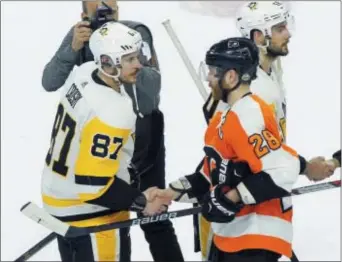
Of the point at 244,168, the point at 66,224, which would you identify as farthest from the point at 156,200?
the point at 244,168

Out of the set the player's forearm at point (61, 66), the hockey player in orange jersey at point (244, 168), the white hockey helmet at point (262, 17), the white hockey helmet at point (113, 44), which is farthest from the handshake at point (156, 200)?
the white hockey helmet at point (262, 17)

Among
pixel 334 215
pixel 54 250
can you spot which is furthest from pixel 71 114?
pixel 334 215

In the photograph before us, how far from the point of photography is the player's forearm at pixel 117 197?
256 cm

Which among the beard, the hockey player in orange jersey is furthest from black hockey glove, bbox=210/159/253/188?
the beard

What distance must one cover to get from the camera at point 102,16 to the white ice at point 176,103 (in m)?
1.26

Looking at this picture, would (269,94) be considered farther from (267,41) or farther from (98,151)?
(98,151)

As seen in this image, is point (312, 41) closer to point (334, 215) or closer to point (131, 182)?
point (334, 215)

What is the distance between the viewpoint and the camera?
288 centimetres

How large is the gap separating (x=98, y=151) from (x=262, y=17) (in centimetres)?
86

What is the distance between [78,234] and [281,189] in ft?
2.44

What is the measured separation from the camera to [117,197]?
8.45 feet

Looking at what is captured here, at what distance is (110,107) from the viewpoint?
8.20ft

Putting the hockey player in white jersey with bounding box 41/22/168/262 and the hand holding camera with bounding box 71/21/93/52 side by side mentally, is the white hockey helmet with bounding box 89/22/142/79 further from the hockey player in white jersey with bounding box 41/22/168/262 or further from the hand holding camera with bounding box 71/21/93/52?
the hand holding camera with bounding box 71/21/93/52

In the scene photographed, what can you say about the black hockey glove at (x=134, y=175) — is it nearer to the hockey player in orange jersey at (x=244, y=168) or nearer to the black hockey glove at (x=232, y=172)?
the hockey player in orange jersey at (x=244, y=168)
